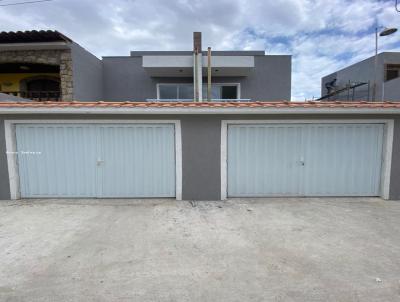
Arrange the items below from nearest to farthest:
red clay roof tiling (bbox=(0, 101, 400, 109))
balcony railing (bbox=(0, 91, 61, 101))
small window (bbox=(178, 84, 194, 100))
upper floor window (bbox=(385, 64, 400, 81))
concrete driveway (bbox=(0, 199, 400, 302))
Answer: concrete driveway (bbox=(0, 199, 400, 302)) < red clay roof tiling (bbox=(0, 101, 400, 109)) < balcony railing (bbox=(0, 91, 61, 101)) < small window (bbox=(178, 84, 194, 100)) < upper floor window (bbox=(385, 64, 400, 81))

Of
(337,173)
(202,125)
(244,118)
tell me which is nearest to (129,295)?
(202,125)

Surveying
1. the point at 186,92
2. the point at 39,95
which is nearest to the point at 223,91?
the point at 186,92

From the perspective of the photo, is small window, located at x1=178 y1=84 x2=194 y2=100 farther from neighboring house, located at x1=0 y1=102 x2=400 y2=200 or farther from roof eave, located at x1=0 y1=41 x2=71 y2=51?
neighboring house, located at x1=0 y1=102 x2=400 y2=200

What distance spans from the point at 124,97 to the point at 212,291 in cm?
1110

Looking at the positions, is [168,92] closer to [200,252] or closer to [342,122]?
[342,122]

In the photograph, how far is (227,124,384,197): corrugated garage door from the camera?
641 centimetres

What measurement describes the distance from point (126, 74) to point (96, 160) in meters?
6.98

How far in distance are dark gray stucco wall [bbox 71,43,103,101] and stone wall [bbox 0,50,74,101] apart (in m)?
0.18

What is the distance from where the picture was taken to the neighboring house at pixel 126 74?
9141 millimetres

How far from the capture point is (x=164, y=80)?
460 inches

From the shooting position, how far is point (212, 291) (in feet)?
9.18

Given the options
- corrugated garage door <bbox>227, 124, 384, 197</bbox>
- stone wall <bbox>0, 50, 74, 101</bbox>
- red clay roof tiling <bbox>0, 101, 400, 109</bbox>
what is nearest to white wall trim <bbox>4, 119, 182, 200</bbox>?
red clay roof tiling <bbox>0, 101, 400, 109</bbox>

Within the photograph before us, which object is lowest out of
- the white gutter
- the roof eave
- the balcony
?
the white gutter

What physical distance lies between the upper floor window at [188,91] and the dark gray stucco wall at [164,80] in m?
0.24
